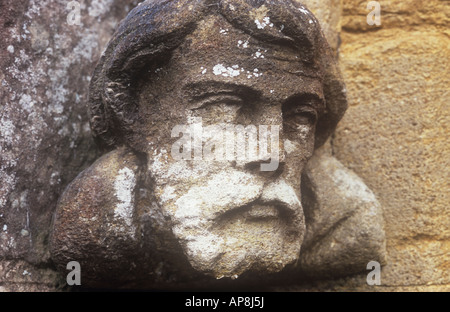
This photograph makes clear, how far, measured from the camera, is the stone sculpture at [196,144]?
1192 millimetres

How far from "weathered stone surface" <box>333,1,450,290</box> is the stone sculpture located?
0.31 meters

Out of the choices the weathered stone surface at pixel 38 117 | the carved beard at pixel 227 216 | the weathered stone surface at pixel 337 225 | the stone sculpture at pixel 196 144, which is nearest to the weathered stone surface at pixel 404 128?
the weathered stone surface at pixel 337 225

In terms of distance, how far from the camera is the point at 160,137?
1254 millimetres

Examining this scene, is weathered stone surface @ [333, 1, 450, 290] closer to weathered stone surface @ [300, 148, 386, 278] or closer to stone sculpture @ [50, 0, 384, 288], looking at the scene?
weathered stone surface @ [300, 148, 386, 278]

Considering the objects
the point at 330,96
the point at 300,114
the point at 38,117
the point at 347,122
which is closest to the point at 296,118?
the point at 300,114

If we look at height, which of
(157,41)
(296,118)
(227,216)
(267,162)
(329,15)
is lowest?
(227,216)

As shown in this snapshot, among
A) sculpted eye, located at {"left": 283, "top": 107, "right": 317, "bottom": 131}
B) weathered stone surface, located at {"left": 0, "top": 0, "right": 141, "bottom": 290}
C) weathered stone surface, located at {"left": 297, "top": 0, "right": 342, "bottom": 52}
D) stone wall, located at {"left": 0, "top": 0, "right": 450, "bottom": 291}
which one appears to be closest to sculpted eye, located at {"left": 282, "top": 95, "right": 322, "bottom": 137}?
sculpted eye, located at {"left": 283, "top": 107, "right": 317, "bottom": 131}

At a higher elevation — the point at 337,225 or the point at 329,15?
the point at 329,15

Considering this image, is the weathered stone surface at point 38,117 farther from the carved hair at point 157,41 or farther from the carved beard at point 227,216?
the carved beard at point 227,216

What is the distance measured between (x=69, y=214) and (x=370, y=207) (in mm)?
714

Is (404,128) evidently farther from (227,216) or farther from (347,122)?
(227,216)

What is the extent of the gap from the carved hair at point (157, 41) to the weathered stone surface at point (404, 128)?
0.32 metres

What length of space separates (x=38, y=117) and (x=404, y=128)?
3.12ft

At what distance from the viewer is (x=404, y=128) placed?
62.9 inches
